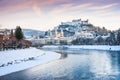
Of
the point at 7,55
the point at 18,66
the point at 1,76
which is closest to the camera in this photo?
the point at 1,76

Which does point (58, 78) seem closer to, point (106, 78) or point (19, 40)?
point (106, 78)

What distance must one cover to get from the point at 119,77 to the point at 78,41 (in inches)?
6562

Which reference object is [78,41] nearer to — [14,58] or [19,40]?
[19,40]

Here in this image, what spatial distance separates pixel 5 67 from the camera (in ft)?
118

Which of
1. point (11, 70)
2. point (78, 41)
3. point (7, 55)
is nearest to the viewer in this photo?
point (11, 70)

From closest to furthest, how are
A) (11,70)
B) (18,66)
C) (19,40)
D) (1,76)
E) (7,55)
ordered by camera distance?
(1,76) → (11,70) → (18,66) → (7,55) → (19,40)

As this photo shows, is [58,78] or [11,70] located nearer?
[58,78]

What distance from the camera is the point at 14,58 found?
149ft

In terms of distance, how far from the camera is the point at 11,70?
3541 cm

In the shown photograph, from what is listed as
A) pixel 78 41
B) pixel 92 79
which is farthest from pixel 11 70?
pixel 78 41

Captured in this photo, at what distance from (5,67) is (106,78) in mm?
14726

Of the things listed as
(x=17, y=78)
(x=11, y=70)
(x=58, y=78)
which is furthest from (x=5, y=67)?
(x=58, y=78)

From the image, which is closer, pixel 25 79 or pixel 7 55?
pixel 25 79

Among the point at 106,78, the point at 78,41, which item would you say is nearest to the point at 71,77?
the point at 106,78
